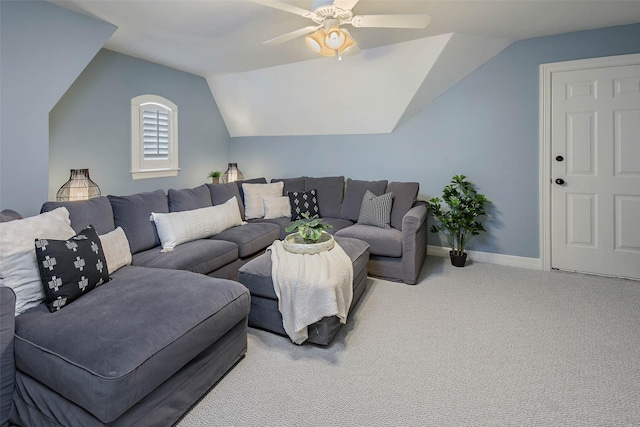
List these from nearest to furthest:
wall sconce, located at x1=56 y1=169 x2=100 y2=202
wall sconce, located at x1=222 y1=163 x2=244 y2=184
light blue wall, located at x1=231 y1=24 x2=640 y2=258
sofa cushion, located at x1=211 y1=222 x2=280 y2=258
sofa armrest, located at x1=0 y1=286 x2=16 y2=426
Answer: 1. sofa armrest, located at x1=0 y1=286 x2=16 y2=426
2. wall sconce, located at x1=56 y1=169 x2=100 y2=202
3. sofa cushion, located at x1=211 y1=222 x2=280 y2=258
4. light blue wall, located at x1=231 y1=24 x2=640 y2=258
5. wall sconce, located at x1=222 y1=163 x2=244 y2=184

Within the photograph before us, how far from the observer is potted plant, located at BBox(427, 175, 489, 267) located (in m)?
3.70

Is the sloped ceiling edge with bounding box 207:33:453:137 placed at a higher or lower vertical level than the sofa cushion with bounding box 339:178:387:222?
higher

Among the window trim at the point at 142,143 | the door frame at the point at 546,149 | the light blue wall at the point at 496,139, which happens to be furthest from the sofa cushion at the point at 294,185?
the door frame at the point at 546,149

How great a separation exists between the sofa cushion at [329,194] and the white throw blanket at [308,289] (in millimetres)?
1956

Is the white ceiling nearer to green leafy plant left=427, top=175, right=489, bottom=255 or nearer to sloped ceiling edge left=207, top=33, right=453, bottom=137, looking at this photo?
sloped ceiling edge left=207, top=33, right=453, bottom=137

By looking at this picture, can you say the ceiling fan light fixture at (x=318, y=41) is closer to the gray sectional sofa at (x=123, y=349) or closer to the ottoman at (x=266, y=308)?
the ottoman at (x=266, y=308)

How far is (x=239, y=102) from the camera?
199 inches

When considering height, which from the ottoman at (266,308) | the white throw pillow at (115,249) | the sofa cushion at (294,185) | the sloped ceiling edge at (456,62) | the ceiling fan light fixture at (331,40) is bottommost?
the ottoman at (266,308)

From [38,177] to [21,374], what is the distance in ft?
5.47

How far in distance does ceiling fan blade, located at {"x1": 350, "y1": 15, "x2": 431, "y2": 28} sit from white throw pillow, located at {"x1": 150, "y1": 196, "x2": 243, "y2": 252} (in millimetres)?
2102

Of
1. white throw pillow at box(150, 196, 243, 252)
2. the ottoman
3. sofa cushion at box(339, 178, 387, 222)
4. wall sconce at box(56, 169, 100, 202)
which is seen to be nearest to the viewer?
the ottoman

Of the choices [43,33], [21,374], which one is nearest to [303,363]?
[21,374]

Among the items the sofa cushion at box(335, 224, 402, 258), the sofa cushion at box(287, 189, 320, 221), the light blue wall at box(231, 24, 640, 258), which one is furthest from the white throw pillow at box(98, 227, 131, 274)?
the light blue wall at box(231, 24, 640, 258)

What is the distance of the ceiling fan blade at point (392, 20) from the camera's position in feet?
7.22
